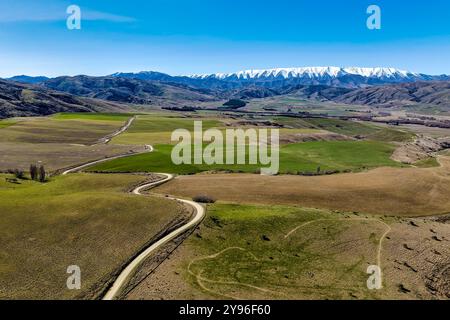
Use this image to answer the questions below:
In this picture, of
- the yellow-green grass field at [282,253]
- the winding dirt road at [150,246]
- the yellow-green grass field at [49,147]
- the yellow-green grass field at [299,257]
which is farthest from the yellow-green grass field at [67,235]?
the yellow-green grass field at [49,147]

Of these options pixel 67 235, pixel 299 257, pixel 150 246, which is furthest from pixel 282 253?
pixel 67 235

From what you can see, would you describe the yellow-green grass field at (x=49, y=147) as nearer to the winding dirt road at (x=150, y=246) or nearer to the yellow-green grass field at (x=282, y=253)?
the winding dirt road at (x=150, y=246)

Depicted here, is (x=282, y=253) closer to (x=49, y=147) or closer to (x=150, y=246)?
(x=150, y=246)

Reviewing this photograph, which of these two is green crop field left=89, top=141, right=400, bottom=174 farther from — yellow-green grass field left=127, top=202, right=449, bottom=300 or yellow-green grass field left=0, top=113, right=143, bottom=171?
yellow-green grass field left=127, top=202, right=449, bottom=300
